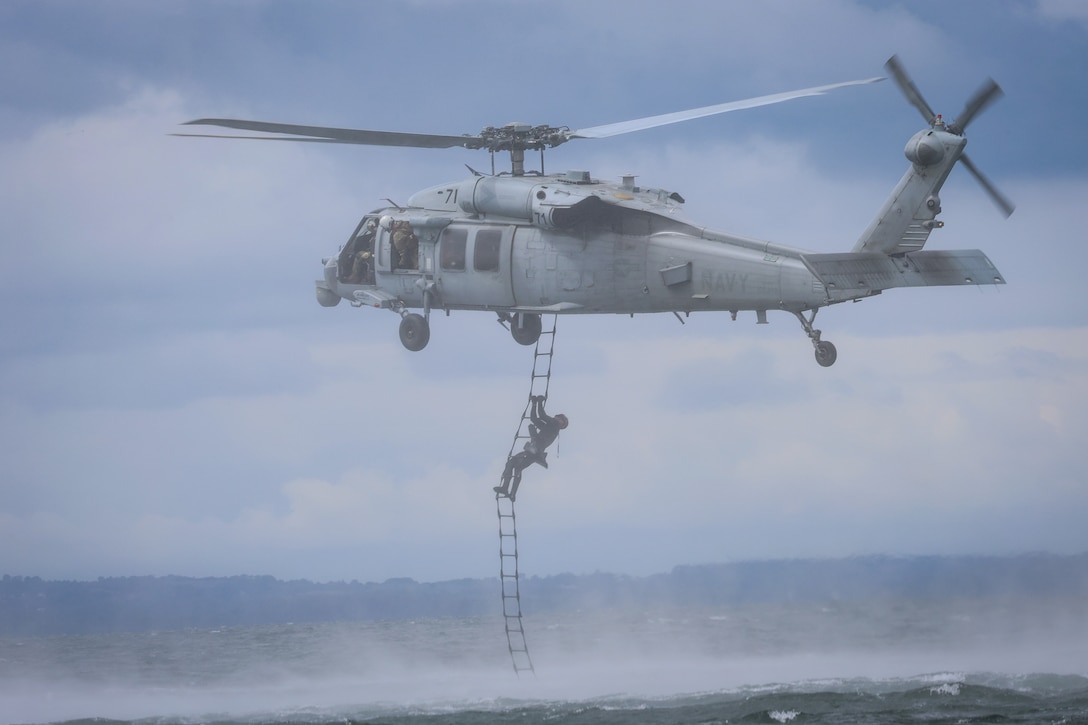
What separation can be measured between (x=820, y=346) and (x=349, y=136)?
986 centimetres

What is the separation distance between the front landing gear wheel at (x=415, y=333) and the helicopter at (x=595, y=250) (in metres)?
0.02

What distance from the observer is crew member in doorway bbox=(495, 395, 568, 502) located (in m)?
28.2

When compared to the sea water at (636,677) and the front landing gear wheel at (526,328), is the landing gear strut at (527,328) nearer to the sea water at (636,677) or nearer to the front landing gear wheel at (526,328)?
the front landing gear wheel at (526,328)

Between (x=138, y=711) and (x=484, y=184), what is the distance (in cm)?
2276

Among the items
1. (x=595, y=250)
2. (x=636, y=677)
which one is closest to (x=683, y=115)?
(x=595, y=250)

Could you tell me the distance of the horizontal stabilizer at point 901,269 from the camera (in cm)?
2333

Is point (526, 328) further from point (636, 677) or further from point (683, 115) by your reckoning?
point (636, 677)

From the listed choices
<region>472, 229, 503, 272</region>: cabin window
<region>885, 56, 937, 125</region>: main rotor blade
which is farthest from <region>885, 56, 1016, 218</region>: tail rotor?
<region>472, 229, 503, 272</region>: cabin window

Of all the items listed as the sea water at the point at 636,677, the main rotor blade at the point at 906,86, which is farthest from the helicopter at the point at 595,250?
the sea water at the point at 636,677

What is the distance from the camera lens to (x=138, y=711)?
42.3m

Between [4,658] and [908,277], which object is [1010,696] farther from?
[4,658]

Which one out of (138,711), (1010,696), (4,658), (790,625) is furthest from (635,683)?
(4,658)

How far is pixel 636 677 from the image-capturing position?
141ft

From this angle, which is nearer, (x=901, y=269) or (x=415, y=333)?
(x=901, y=269)
